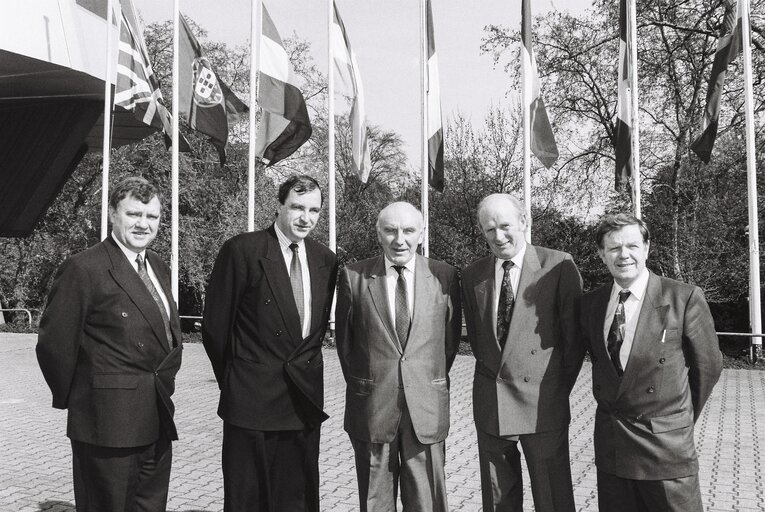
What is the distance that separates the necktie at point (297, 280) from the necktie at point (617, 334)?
165 cm

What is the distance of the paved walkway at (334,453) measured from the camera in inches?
212

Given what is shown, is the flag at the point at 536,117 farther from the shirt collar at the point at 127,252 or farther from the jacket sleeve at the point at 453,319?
the shirt collar at the point at 127,252

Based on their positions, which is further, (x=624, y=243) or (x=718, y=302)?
(x=718, y=302)

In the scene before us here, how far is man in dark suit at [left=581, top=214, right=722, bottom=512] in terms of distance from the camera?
331 centimetres

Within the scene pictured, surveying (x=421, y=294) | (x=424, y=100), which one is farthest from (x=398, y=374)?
(x=424, y=100)

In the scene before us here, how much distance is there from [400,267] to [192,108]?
8937 mm

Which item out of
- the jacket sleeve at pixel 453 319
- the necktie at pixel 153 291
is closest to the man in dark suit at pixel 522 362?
the jacket sleeve at pixel 453 319

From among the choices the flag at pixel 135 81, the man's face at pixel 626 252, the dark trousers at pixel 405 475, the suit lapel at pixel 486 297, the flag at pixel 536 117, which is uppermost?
the flag at pixel 135 81

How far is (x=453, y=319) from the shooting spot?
4.10 m

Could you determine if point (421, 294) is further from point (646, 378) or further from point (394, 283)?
point (646, 378)

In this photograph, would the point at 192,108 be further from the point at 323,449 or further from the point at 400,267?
the point at 400,267

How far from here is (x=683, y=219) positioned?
18.3 metres

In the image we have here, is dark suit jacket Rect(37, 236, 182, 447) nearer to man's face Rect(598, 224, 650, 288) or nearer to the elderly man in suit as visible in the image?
the elderly man in suit

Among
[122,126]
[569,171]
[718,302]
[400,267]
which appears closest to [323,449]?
[400,267]
